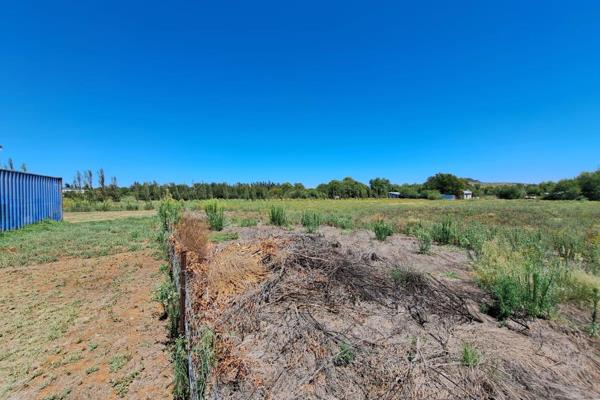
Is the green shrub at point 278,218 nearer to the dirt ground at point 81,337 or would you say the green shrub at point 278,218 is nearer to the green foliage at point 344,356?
the dirt ground at point 81,337

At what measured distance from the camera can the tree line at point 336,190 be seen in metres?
31.8

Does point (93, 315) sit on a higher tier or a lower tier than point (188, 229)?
lower

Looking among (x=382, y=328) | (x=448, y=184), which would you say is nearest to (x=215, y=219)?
(x=382, y=328)

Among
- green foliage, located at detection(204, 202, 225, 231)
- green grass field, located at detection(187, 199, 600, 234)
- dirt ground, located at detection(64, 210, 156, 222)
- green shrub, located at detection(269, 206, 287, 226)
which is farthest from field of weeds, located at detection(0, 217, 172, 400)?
dirt ground, located at detection(64, 210, 156, 222)

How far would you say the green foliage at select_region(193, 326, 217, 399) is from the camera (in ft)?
6.70

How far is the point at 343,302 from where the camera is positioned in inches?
144

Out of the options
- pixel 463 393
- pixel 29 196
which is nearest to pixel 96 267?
pixel 463 393

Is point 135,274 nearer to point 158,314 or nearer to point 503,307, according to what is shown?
point 158,314

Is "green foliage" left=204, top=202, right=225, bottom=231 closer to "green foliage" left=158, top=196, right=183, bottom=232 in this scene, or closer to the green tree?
"green foliage" left=158, top=196, right=183, bottom=232

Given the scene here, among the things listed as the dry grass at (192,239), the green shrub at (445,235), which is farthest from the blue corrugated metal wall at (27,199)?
the green shrub at (445,235)

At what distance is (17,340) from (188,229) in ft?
8.60

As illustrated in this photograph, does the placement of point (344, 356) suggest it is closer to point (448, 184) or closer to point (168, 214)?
point (168, 214)

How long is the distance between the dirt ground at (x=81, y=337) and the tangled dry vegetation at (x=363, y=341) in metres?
0.71

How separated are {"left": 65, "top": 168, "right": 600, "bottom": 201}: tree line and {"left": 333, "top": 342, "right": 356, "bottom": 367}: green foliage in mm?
13036
